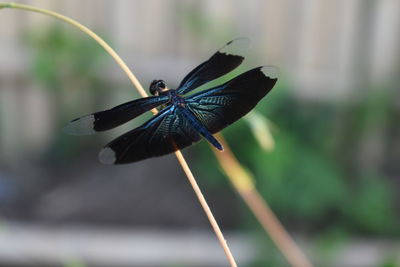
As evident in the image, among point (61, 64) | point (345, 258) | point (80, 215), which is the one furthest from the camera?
point (61, 64)

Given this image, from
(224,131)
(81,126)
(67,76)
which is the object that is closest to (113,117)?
(81,126)

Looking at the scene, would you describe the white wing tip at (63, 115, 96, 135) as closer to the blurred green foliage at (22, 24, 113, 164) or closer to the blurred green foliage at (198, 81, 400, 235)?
the blurred green foliage at (198, 81, 400, 235)

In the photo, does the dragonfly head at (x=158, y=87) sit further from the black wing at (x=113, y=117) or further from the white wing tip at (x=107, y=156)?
the white wing tip at (x=107, y=156)

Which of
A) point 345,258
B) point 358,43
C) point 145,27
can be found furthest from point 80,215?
point 358,43

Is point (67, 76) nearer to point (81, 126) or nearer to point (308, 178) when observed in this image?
point (308, 178)

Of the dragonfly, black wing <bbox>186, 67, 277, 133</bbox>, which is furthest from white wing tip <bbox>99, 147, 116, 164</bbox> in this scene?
black wing <bbox>186, 67, 277, 133</bbox>

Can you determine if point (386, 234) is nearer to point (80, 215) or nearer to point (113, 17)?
point (80, 215)
